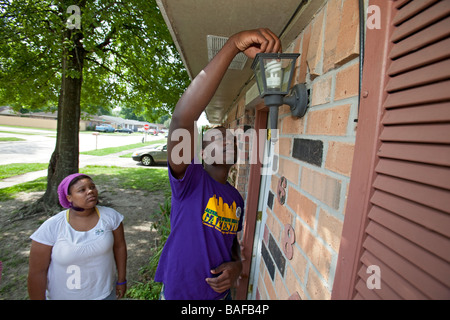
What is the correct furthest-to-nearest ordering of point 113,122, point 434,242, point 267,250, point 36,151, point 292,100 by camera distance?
point 113,122 → point 36,151 → point 267,250 → point 292,100 → point 434,242

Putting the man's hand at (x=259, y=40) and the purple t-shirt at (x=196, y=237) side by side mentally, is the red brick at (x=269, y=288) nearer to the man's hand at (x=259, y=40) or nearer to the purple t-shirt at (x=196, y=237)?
the purple t-shirt at (x=196, y=237)

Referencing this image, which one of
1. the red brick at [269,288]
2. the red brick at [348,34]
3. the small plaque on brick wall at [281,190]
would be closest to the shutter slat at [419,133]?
the red brick at [348,34]

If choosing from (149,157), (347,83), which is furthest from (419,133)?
(149,157)

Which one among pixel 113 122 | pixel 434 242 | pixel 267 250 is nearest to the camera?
pixel 434 242

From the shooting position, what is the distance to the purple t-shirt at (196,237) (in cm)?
150

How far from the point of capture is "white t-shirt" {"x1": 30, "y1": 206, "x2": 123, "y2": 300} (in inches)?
73.0

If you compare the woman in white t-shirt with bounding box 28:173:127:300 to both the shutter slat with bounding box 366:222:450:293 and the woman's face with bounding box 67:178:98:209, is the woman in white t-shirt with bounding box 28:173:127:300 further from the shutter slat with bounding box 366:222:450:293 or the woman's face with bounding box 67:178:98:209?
the shutter slat with bounding box 366:222:450:293

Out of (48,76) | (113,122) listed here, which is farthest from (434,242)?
(113,122)

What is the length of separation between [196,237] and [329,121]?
1.11 meters

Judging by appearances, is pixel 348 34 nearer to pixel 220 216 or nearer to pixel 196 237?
pixel 220 216
